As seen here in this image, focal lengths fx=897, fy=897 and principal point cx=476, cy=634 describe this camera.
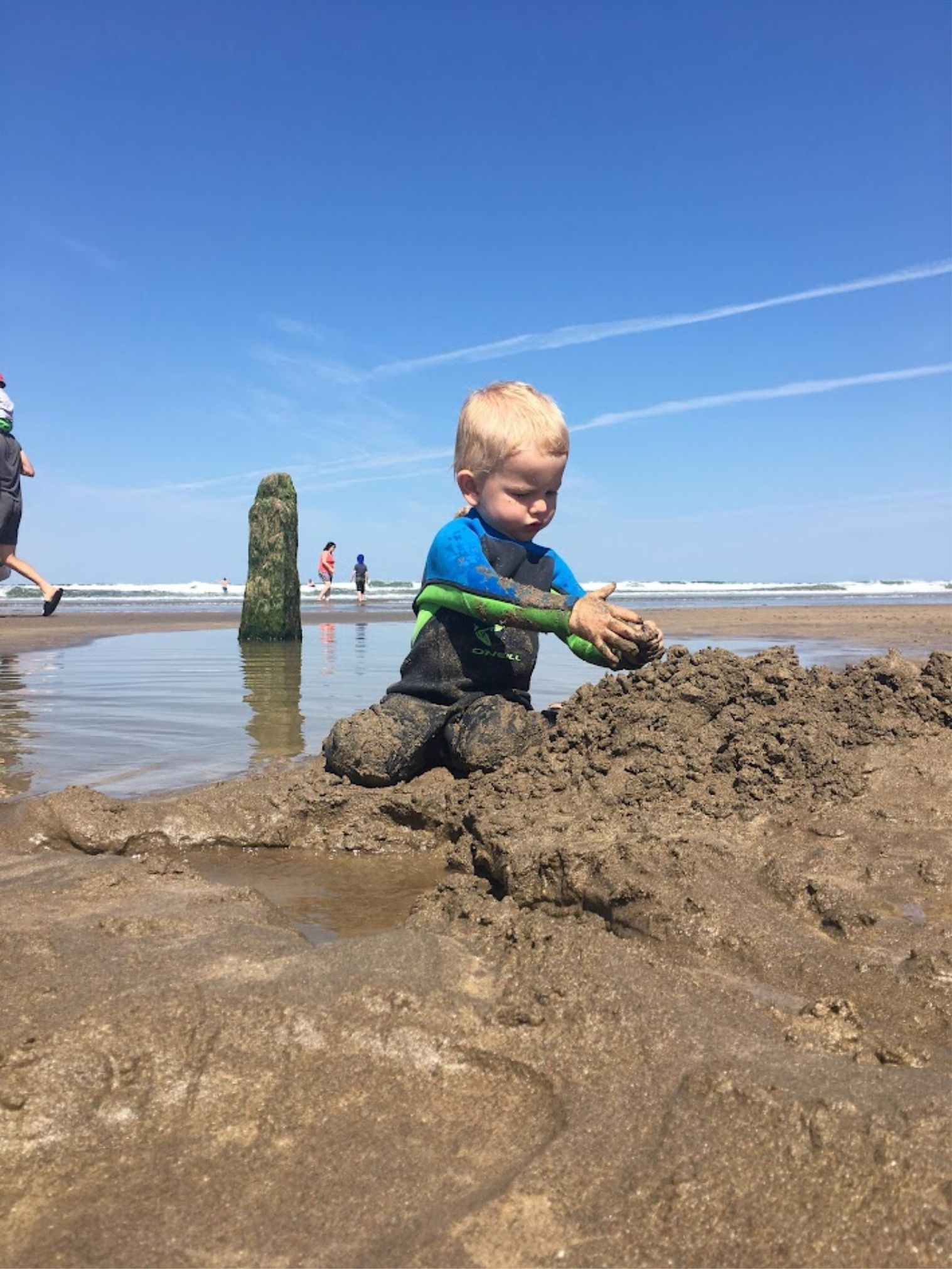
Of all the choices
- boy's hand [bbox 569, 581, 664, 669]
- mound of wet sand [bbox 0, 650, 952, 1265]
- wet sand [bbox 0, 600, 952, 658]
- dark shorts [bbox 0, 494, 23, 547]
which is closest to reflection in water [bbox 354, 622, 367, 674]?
wet sand [bbox 0, 600, 952, 658]

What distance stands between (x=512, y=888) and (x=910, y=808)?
1176mm

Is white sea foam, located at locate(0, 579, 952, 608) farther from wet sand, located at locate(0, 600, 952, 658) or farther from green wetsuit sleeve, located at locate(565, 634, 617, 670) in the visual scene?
green wetsuit sleeve, located at locate(565, 634, 617, 670)

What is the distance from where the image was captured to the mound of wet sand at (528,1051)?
111cm

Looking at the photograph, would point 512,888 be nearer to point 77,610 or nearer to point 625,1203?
point 625,1203

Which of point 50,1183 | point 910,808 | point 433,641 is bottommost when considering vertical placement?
point 50,1183

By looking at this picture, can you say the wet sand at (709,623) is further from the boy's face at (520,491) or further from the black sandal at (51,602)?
the boy's face at (520,491)

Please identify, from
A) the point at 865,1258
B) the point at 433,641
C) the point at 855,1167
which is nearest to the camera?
the point at 865,1258

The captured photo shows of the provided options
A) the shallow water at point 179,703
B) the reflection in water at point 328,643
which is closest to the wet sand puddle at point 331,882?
the shallow water at point 179,703

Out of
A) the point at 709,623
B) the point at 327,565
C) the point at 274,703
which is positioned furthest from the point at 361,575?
the point at 274,703

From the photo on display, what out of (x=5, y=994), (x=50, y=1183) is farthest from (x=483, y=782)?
(x=50, y=1183)

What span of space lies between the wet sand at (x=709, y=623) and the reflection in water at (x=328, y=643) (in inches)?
46.0

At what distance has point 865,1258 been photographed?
103 centimetres

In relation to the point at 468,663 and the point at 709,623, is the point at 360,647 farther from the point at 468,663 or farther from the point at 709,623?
the point at 709,623

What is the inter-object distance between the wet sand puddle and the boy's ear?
151 cm
